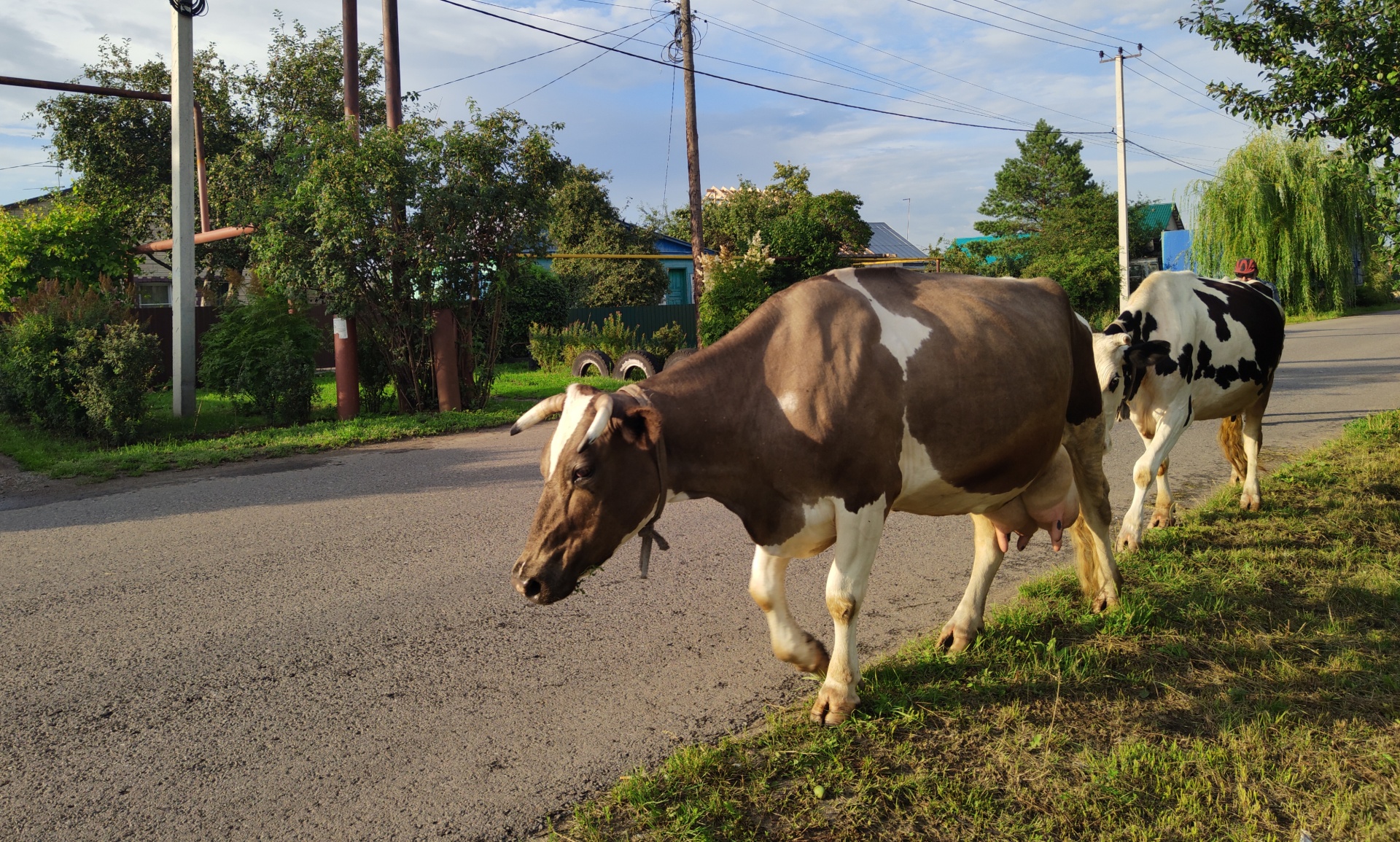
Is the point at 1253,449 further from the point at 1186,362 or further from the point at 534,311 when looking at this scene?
the point at 534,311

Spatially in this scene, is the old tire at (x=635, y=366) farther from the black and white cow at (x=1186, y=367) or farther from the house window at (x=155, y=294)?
the house window at (x=155, y=294)

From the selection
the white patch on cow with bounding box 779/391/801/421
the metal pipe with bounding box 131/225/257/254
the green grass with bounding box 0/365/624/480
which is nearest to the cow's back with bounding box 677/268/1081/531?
the white patch on cow with bounding box 779/391/801/421

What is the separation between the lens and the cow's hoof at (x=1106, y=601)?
4609 millimetres

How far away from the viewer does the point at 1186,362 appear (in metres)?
6.47

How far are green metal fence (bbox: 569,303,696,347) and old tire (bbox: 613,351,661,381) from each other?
975 cm

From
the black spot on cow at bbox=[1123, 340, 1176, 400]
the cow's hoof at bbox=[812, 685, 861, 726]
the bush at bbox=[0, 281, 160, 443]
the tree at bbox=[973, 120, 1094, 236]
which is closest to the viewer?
the cow's hoof at bbox=[812, 685, 861, 726]

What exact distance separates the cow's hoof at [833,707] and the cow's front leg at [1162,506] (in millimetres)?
3805

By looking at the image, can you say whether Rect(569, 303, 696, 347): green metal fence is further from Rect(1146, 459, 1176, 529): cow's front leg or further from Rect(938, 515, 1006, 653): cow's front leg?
Rect(938, 515, 1006, 653): cow's front leg

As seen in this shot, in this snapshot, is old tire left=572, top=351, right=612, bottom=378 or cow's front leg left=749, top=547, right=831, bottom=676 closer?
cow's front leg left=749, top=547, right=831, bottom=676

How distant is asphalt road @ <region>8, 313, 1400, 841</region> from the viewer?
3.17m

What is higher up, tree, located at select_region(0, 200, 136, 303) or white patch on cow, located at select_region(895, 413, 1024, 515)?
tree, located at select_region(0, 200, 136, 303)

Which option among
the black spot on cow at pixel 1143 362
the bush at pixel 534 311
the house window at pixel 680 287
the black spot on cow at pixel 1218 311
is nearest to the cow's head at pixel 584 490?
the black spot on cow at pixel 1143 362

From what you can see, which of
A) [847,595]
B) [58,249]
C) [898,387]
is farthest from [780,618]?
[58,249]

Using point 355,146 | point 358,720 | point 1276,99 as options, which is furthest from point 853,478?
point 355,146
